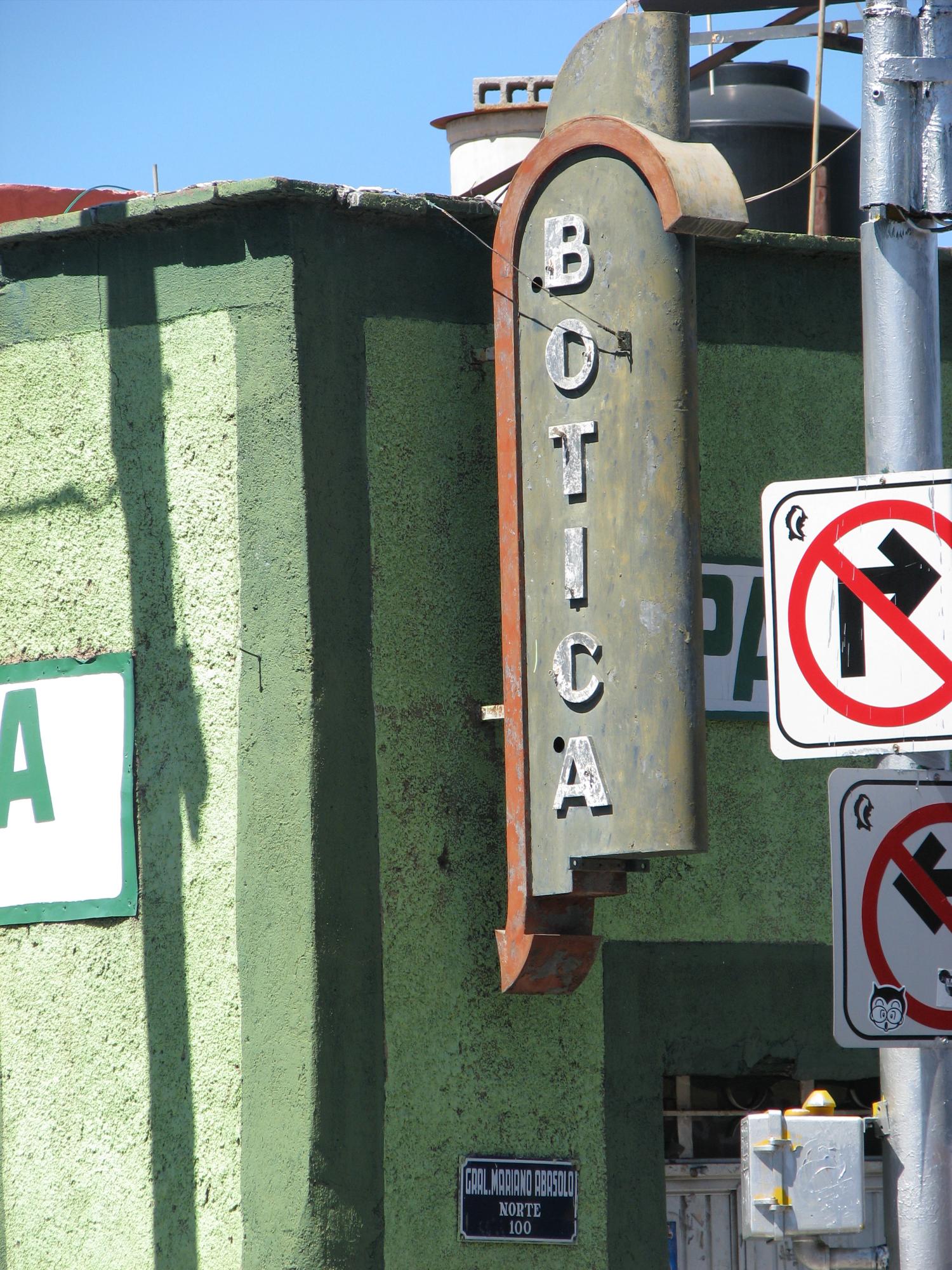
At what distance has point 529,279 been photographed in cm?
784

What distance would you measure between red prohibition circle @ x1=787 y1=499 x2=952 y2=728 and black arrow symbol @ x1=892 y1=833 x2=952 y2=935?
417 mm

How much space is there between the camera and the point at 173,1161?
7.62 metres

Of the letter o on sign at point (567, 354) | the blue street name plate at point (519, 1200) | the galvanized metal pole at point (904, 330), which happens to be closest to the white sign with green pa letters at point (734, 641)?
the letter o on sign at point (567, 354)

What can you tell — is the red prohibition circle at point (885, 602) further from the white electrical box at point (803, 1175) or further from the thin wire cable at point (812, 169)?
the thin wire cable at point (812, 169)

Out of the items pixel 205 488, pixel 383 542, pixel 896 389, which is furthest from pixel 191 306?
pixel 896 389

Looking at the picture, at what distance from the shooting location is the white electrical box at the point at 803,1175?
567cm

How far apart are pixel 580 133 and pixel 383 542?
1.87 meters

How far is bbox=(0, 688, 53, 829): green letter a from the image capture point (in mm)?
8094

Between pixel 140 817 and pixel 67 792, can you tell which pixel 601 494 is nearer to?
pixel 140 817

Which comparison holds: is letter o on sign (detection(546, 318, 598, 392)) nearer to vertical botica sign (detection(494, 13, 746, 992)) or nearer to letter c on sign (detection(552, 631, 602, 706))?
vertical botica sign (detection(494, 13, 746, 992))

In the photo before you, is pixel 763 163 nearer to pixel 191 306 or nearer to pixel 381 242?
pixel 381 242

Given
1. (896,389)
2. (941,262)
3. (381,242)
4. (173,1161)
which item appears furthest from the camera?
(941,262)

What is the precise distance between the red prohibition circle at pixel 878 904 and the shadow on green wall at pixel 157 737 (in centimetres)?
334

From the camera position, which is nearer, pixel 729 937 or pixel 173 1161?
pixel 173 1161
